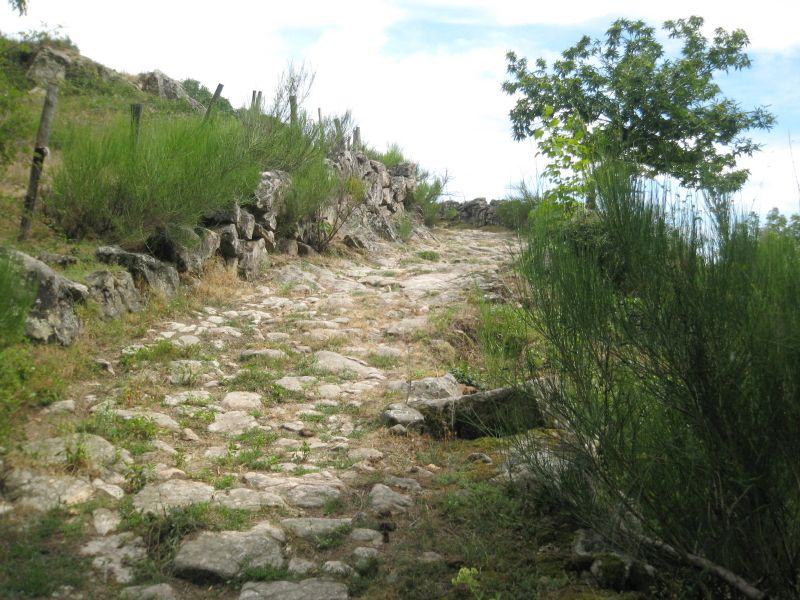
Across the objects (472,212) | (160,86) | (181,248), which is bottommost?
(181,248)

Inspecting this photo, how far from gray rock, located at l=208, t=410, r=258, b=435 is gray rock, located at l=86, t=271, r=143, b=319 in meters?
2.29

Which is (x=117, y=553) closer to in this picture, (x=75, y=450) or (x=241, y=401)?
(x=75, y=450)

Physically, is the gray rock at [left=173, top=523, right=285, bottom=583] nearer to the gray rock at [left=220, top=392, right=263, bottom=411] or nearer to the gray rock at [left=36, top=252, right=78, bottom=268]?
the gray rock at [left=220, top=392, right=263, bottom=411]

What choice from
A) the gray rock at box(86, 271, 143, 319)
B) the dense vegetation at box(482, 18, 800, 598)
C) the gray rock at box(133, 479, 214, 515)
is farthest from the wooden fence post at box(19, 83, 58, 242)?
the dense vegetation at box(482, 18, 800, 598)

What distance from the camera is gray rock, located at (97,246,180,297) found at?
8.07 m

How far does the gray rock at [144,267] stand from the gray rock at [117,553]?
4.95m

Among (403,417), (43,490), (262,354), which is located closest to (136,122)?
(262,354)

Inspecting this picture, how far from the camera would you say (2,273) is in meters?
4.20

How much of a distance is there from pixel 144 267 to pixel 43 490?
4.58 meters

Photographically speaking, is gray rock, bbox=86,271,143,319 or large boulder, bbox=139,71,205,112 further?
large boulder, bbox=139,71,205,112

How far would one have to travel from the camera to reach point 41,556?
3.52 meters

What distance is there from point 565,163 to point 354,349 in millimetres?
4045

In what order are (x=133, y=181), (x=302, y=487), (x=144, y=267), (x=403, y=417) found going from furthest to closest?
(x=133, y=181)
(x=144, y=267)
(x=403, y=417)
(x=302, y=487)

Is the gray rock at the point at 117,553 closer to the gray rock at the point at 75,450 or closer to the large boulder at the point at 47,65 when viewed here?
the gray rock at the point at 75,450
